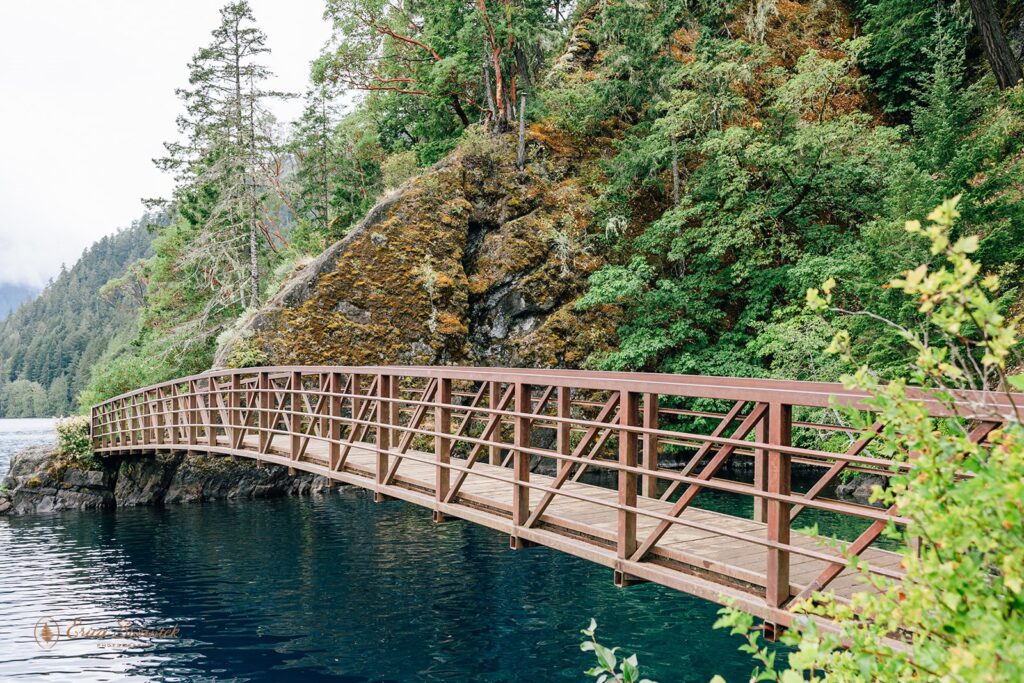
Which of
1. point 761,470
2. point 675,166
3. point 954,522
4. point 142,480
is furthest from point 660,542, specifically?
point 142,480

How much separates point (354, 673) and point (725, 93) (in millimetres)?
17851

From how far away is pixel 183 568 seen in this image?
13398 mm

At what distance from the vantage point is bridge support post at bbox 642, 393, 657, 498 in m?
5.37

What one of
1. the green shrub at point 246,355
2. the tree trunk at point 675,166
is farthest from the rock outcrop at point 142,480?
the tree trunk at point 675,166

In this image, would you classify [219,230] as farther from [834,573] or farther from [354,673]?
[834,573]

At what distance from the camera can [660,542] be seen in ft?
17.9

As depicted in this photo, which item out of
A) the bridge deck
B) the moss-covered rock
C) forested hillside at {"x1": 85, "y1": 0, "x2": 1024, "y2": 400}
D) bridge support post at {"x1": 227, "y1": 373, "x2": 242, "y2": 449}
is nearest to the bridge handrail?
the bridge deck

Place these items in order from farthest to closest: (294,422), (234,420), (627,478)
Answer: (234,420) < (294,422) < (627,478)

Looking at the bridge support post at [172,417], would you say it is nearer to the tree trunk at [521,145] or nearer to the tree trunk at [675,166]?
the tree trunk at [521,145]

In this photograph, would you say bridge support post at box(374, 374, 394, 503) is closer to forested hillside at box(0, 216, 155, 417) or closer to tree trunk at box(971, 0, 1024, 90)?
tree trunk at box(971, 0, 1024, 90)

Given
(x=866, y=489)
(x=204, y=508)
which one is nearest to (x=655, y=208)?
(x=866, y=489)

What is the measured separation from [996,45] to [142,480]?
25.9m

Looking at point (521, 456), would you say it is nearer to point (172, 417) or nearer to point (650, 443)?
point (650, 443)

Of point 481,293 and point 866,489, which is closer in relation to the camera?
point 866,489
